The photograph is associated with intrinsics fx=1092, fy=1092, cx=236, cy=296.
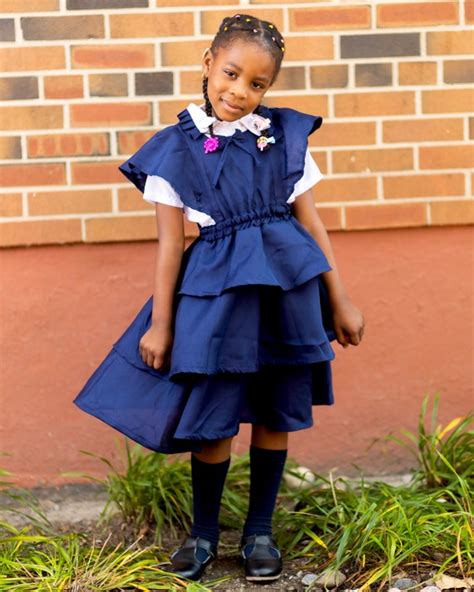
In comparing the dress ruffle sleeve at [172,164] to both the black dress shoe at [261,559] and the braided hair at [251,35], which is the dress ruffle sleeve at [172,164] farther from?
the black dress shoe at [261,559]

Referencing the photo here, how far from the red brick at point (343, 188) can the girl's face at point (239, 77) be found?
3.02 feet

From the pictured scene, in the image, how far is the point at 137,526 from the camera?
149 inches

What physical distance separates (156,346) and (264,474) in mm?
578

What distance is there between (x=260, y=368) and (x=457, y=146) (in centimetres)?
137

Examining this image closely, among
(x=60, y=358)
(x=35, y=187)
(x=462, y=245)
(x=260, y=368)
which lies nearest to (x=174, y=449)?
(x=260, y=368)

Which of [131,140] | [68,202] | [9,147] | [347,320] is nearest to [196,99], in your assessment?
[131,140]

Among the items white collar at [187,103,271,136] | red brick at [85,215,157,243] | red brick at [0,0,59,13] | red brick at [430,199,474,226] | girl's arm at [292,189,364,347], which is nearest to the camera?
white collar at [187,103,271,136]

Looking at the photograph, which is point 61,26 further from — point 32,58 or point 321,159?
point 321,159

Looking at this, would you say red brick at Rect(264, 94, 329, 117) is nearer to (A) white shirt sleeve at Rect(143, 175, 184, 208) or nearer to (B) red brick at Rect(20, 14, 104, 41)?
(B) red brick at Rect(20, 14, 104, 41)

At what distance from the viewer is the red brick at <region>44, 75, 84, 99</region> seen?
13.0 feet

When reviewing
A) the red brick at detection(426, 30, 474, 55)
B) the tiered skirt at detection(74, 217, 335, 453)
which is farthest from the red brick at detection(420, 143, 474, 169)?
the tiered skirt at detection(74, 217, 335, 453)

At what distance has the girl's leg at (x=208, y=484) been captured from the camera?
3381 mm

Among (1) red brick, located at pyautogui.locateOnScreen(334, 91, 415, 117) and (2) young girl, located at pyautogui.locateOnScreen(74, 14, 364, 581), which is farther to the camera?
(1) red brick, located at pyautogui.locateOnScreen(334, 91, 415, 117)

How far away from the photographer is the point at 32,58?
394cm
